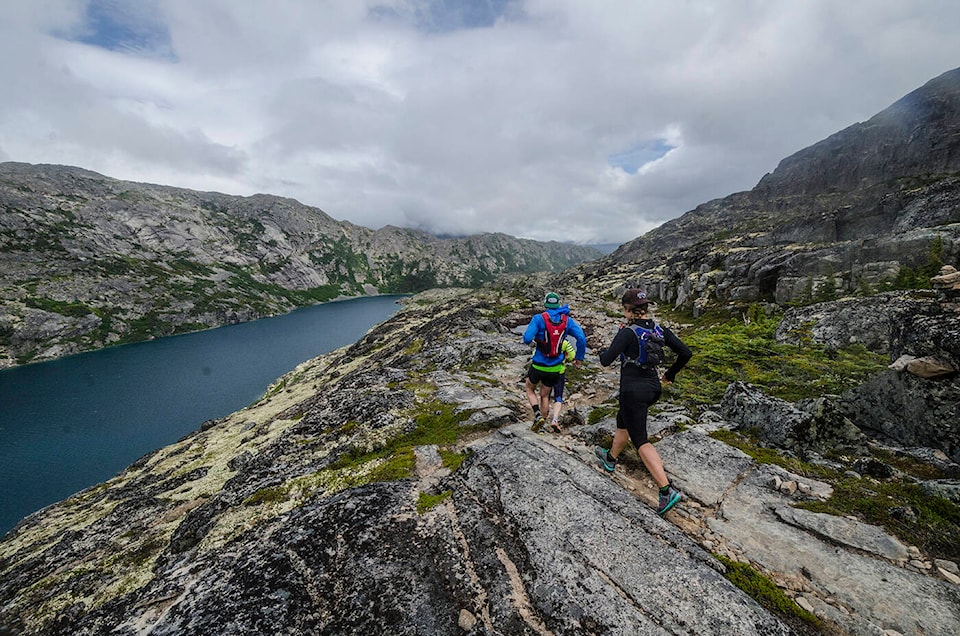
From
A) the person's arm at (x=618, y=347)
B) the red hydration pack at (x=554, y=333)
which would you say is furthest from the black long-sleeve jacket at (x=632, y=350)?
the red hydration pack at (x=554, y=333)

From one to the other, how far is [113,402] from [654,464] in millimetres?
111722

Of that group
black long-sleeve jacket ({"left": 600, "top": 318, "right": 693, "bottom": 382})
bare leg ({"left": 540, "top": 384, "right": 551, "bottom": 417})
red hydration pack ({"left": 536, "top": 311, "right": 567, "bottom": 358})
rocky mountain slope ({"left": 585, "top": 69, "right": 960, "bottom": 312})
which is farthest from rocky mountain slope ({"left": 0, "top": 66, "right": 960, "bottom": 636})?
rocky mountain slope ({"left": 585, "top": 69, "right": 960, "bottom": 312})

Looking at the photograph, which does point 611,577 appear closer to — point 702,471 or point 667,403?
point 702,471

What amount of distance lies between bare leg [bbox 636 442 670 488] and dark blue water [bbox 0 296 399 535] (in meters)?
64.4

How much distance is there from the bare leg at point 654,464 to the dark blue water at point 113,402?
64.4m

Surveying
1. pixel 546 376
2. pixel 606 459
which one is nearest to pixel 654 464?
pixel 606 459

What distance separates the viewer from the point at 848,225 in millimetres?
60062

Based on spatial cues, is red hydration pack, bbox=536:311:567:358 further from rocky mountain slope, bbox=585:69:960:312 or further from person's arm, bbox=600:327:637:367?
rocky mountain slope, bbox=585:69:960:312

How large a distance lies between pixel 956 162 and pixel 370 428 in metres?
180

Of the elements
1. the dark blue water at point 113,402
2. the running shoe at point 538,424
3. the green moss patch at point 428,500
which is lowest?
the dark blue water at point 113,402

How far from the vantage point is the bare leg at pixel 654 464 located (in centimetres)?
805

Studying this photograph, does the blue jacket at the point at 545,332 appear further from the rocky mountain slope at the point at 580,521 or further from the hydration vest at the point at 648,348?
the hydration vest at the point at 648,348

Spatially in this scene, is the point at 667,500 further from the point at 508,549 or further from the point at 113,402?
the point at 113,402

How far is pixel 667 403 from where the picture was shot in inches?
551
